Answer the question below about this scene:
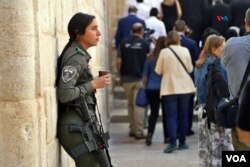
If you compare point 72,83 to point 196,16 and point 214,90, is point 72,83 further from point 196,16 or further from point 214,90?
point 196,16

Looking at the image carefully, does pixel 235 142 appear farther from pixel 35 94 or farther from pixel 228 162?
pixel 35 94

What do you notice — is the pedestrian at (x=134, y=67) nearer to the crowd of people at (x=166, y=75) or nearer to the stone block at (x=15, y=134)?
the crowd of people at (x=166, y=75)

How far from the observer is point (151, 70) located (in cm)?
1031

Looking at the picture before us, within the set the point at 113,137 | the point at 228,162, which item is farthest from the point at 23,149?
the point at 113,137

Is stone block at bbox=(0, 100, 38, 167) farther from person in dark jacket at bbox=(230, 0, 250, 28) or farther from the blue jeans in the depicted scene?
person in dark jacket at bbox=(230, 0, 250, 28)

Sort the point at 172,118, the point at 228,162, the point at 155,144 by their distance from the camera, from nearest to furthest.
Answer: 1. the point at 228,162
2. the point at 172,118
3. the point at 155,144

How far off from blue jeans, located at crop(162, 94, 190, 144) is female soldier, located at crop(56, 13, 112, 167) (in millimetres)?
4475

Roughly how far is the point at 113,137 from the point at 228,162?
6.67 metres

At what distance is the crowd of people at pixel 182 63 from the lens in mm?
5797

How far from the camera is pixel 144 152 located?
9945 mm

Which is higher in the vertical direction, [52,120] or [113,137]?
[52,120]

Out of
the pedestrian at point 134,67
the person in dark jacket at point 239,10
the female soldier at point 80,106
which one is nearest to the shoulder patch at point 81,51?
the female soldier at point 80,106

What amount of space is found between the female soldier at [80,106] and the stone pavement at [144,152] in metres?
3.86

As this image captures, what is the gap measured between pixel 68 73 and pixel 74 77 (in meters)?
0.05
